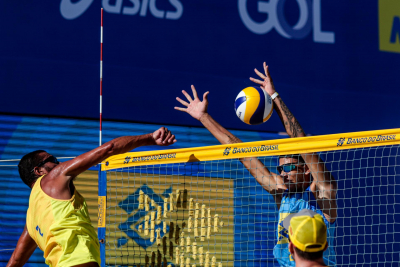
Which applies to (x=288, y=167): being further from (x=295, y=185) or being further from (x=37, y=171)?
(x=37, y=171)

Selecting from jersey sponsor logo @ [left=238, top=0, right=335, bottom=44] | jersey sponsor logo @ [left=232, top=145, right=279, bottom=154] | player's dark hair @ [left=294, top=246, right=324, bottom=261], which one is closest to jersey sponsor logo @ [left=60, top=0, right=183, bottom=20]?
jersey sponsor logo @ [left=238, top=0, right=335, bottom=44]

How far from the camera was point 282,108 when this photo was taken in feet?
17.5

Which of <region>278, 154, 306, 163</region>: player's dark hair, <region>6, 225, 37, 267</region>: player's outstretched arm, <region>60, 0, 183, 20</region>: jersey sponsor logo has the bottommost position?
<region>6, 225, 37, 267</region>: player's outstretched arm

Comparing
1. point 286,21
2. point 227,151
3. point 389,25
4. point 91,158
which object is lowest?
point 91,158

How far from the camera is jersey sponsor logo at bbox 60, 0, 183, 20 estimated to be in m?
8.63

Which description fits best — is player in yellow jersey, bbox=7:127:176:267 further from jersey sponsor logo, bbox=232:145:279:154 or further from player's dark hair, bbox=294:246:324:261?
player's dark hair, bbox=294:246:324:261

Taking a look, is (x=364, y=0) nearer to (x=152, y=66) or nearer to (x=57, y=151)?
(x=152, y=66)

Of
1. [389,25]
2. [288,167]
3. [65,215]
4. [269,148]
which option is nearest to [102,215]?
[65,215]

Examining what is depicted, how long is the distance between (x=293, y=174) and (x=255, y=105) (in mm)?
862

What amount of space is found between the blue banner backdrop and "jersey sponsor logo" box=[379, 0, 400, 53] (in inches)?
0.8

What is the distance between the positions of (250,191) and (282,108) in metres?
3.95

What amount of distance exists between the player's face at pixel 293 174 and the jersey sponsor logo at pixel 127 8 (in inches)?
198

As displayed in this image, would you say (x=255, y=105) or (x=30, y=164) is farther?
(x=255, y=105)

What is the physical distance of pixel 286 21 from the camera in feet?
32.4
